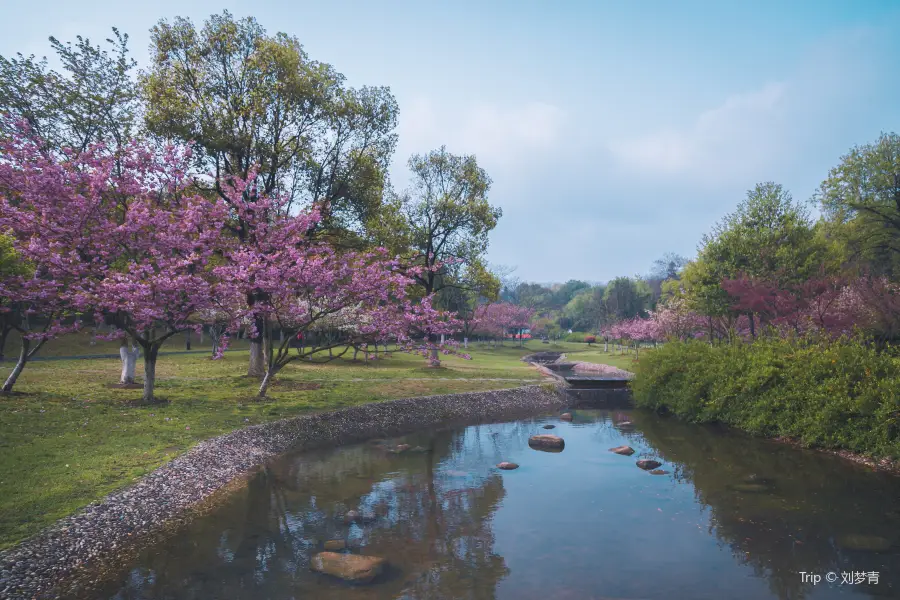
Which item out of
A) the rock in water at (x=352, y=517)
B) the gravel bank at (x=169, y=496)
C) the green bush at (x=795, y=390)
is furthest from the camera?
the green bush at (x=795, y=390)

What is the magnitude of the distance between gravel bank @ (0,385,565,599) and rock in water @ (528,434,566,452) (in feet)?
15.2

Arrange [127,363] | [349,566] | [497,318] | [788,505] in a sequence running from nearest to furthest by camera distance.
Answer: [349,566]
[788,505]
[127,363]
[497,318]

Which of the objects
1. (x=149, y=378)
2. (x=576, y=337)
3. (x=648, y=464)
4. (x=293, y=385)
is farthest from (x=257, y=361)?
(x=576, y=337)

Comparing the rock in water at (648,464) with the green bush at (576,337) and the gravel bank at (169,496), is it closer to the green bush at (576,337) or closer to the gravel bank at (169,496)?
the gravel bank at (169,496)

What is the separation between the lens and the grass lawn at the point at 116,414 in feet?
32.8

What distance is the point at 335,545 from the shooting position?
960 centimetres

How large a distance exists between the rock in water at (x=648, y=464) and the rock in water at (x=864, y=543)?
5.85 m

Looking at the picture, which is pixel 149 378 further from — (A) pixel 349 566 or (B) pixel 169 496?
(A) pixel 349 566

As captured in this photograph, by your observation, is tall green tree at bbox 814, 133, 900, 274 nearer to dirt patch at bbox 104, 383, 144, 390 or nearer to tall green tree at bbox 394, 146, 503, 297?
tall green tree at bbox 394, 146, 503, 297

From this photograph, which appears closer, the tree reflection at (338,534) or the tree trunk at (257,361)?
the tree reflection at (338,534)

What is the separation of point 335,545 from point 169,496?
4208 mm

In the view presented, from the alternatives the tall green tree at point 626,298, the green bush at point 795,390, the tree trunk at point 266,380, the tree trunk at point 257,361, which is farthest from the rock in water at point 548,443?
the tall green tree at point 626,298

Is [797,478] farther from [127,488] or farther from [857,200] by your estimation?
[857,200]

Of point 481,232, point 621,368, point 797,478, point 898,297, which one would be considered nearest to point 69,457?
point 797,478
